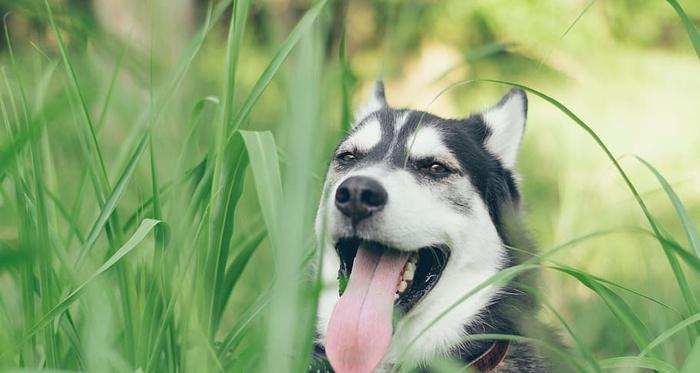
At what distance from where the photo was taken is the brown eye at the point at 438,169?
10.4ft

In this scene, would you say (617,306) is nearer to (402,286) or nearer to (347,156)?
(402,286)

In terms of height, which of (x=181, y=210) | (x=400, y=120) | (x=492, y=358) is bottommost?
(x=492, y=358)

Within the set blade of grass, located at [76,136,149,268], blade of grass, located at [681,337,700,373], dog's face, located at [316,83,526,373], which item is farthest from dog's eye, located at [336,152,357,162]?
blade of grass, located at [681,337,700,373]

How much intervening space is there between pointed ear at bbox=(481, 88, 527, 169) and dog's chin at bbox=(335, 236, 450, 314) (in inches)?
21.0

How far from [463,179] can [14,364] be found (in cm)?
160

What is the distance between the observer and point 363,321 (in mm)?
2814

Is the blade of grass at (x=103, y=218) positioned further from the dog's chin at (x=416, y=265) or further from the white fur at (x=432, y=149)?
the white fur at (x=432, y=149)

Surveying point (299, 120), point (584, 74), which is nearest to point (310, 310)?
point (299, 120)

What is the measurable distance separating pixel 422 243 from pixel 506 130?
0.69 metres

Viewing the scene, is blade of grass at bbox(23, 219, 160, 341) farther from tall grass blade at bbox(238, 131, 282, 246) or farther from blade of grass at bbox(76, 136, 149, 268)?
tall grass blade at bbox(238, 131, 282, 246)

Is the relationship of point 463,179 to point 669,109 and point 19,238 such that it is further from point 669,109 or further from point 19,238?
point 669,109

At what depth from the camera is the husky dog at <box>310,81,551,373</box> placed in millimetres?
2844

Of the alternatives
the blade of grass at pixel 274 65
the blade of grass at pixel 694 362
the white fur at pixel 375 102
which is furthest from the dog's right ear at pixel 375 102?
the blade of grass at pixel 694 362

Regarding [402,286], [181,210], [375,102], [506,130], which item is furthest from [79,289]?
[375,102]
